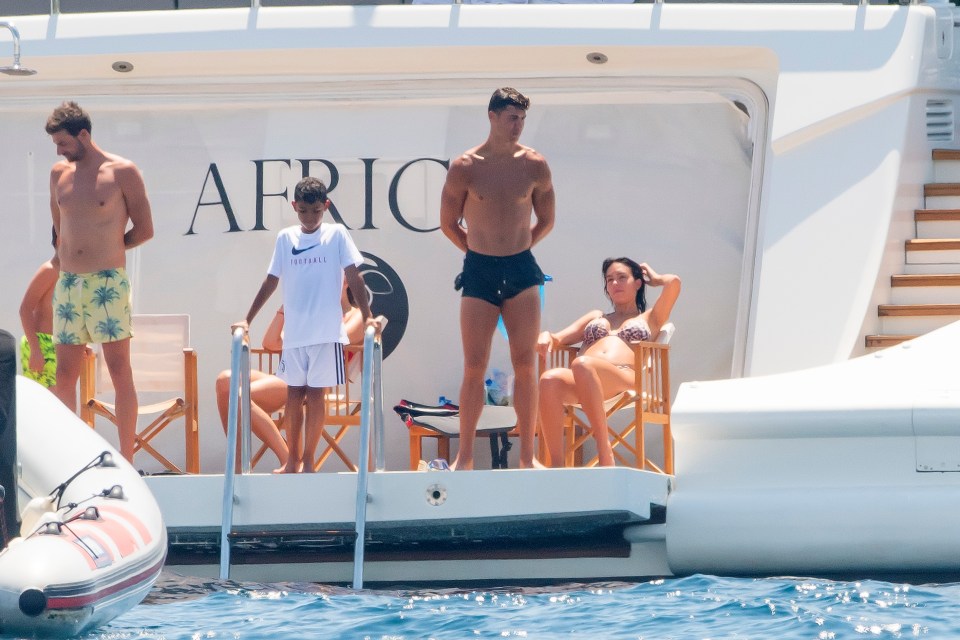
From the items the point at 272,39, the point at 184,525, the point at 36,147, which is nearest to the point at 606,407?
the point at 184,525

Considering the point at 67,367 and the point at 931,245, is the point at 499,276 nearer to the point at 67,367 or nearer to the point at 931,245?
the point at 67,367

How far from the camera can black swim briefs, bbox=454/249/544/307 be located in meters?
6.62

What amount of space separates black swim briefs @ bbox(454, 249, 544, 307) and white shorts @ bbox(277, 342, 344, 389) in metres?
0.59

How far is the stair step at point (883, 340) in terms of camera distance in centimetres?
755

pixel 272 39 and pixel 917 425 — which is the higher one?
pixel 272 39

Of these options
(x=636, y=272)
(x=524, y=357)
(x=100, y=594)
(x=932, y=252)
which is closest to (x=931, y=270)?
(x=932, y=252)

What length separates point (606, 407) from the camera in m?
7.25

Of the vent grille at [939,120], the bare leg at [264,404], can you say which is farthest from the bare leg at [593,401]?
the vent grille at [939,120]

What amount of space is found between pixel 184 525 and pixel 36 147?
3.05 meters

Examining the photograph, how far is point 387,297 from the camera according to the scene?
8.39 m

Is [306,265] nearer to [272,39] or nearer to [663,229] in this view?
[272,39]

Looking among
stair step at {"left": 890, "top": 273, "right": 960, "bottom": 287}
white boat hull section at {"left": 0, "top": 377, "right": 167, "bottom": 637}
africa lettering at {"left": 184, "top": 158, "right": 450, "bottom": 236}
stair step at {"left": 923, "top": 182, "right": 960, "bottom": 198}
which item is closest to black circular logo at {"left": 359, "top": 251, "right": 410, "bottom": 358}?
africa lettering at {"left": 184, "top": 158, "right": 450, "bottom": 236}

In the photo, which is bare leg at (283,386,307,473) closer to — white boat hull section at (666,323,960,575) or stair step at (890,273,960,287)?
white boat hull section at (666,323,960,575)

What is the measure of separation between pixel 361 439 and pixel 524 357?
34.6 inches
